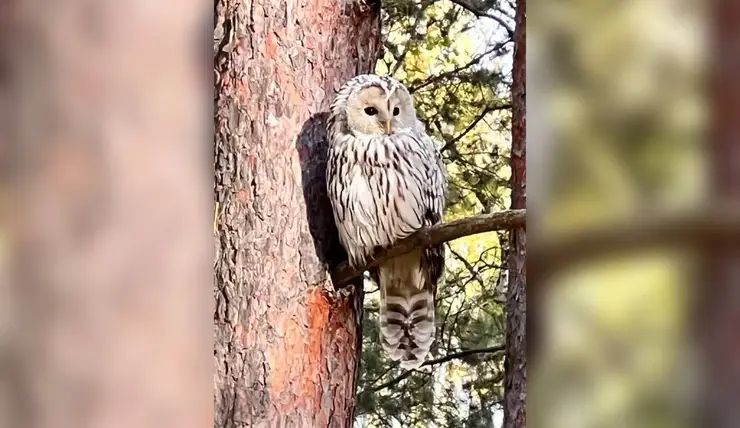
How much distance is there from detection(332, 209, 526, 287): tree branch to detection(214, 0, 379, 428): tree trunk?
0.06 feet

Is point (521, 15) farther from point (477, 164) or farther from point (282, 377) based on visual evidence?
point (282, 377)

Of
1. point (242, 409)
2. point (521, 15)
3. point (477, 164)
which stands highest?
point (521, 15)

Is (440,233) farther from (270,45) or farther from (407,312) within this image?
(270,45)

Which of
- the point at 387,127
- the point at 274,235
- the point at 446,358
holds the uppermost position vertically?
the point at 387,127

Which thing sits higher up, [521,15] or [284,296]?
[521,15]

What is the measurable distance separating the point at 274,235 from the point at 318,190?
78mm

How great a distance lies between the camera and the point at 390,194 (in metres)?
0.92

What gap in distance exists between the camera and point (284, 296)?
0.82 meters

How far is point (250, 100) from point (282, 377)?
293 mm
